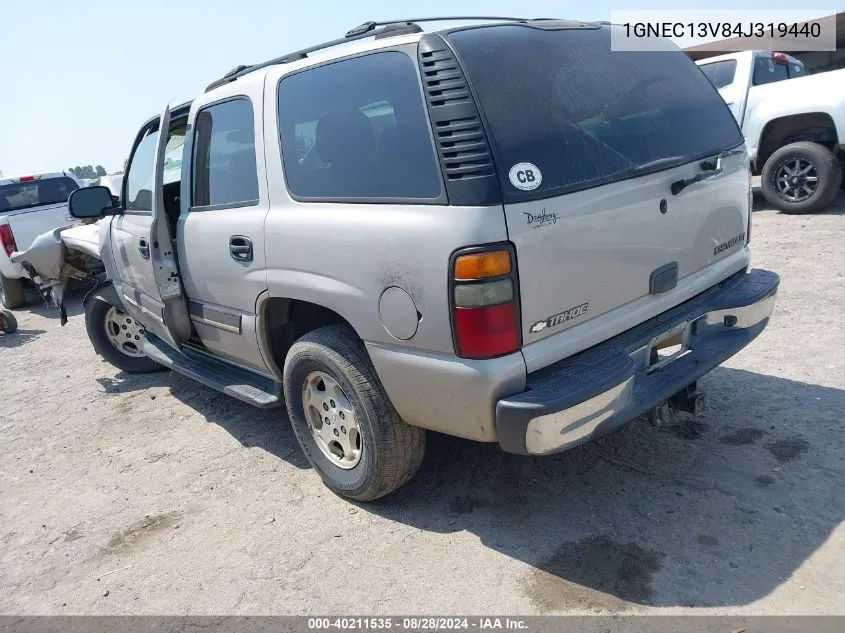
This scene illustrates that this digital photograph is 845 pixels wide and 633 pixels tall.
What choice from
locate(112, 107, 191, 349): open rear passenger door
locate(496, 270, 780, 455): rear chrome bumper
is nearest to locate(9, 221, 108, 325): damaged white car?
locate(112, 107, 191, 349): open rear passenger door

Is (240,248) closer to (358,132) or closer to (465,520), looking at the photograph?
(358,132)

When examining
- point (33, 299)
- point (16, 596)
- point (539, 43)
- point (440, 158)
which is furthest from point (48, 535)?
point (33, 299)

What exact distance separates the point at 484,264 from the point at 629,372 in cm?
74

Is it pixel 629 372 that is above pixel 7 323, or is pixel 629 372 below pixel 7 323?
above

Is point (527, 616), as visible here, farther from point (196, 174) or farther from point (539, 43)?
point (196, 174)

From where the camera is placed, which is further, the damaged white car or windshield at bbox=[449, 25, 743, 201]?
the damaged white car

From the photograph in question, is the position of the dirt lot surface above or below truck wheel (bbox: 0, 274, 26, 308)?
below

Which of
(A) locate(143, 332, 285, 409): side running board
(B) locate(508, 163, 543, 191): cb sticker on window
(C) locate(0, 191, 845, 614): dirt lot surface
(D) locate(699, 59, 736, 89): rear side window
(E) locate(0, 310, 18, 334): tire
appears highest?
(D) locate(699, 59, 736, 89): rear side window

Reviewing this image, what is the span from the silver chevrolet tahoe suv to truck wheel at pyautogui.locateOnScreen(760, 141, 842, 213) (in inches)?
209

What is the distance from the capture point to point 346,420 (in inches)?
125

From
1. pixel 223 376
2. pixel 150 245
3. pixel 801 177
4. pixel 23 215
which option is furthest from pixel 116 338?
pixel 801 177

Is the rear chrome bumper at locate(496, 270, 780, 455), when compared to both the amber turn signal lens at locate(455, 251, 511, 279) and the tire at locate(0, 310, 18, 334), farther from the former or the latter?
→ the tire at locate(0, 310, 18, 334)

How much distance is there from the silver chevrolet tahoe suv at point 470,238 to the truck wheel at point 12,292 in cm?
692

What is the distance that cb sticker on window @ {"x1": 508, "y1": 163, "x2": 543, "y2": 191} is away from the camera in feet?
7.93
